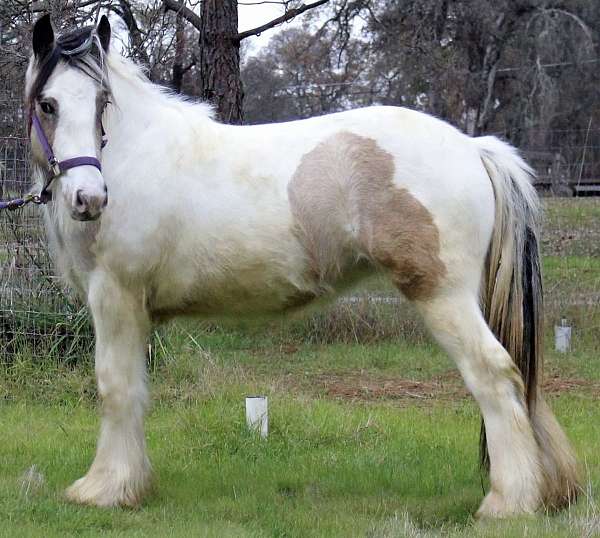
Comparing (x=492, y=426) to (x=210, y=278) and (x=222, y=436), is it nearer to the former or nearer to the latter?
(x=210, y=278)

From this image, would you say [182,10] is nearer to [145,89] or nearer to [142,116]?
[145,89]

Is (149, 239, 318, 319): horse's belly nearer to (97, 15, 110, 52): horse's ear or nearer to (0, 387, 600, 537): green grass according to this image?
(0, 387, 600, 537): green grass

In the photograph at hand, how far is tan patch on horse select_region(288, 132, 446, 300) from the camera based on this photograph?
13.0 ft

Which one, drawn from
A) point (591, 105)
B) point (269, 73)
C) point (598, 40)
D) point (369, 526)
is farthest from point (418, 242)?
point (598, 40)

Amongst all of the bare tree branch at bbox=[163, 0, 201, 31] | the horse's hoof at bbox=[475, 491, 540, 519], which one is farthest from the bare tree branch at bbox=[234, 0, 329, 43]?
the horse's hoof at bbox=[475, 491, 540, 519]

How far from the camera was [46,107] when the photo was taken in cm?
401

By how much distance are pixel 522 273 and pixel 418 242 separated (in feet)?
2.11

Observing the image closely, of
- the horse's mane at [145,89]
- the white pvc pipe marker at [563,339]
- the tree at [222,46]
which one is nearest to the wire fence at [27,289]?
the tree at [222,46]

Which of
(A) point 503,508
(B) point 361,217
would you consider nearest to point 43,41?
(B) point 361,217

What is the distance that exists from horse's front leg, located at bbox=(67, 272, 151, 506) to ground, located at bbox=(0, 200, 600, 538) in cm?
14

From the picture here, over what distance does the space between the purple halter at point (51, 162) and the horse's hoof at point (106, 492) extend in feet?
4.76

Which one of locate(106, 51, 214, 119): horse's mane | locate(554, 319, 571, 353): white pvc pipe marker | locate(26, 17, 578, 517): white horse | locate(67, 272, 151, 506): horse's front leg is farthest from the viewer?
locate(554, 319, 571, 353): white pvc pipe marker

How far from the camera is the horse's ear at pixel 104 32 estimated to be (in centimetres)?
417

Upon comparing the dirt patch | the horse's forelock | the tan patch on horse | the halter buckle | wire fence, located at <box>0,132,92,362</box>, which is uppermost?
the horse's forelock
